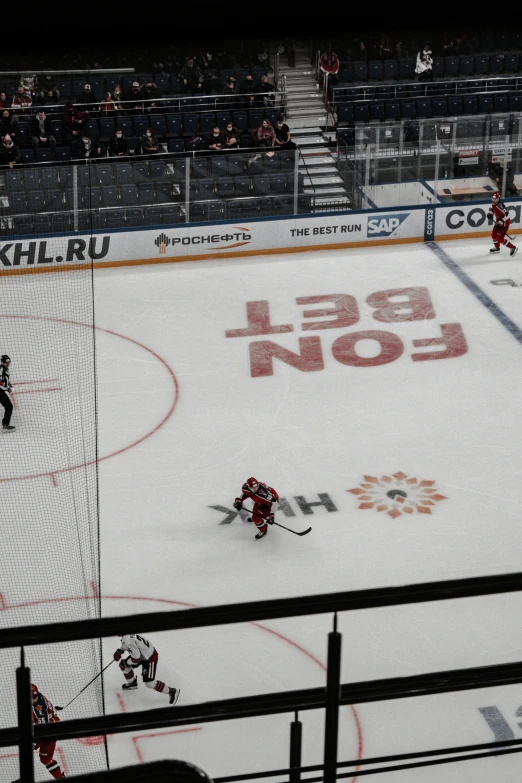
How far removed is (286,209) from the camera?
63.1 ft

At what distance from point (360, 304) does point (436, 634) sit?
846 centimetres

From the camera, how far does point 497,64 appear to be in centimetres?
2458

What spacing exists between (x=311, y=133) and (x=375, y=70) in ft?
9.07

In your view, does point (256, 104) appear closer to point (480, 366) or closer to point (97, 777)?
point (480, 366)

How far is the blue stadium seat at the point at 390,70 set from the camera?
79.2ft

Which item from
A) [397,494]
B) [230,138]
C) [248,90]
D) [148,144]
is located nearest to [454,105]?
[248,90]

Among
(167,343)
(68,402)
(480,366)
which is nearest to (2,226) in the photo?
(167,343)

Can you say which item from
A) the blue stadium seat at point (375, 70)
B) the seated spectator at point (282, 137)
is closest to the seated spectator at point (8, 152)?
the seated spectator at point (282, 137)

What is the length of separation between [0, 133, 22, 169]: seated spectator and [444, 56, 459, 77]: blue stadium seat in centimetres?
1049

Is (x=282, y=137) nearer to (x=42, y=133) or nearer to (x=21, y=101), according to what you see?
(x=42, y=133)

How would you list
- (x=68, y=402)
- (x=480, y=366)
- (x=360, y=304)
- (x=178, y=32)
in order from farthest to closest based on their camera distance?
(x=360, y=304) → (x=480, y=366) → (x=68, y=402) → (x=178, y=32)

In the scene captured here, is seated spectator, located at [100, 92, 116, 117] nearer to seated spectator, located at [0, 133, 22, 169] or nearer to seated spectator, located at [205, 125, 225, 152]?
seated spectator, located at [205, 125, 225, 152]

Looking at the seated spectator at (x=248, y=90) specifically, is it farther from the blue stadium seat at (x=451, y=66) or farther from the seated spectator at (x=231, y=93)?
the blue stadium seat at (x=451, y=66)

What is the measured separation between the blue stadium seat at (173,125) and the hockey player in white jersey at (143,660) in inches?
595
